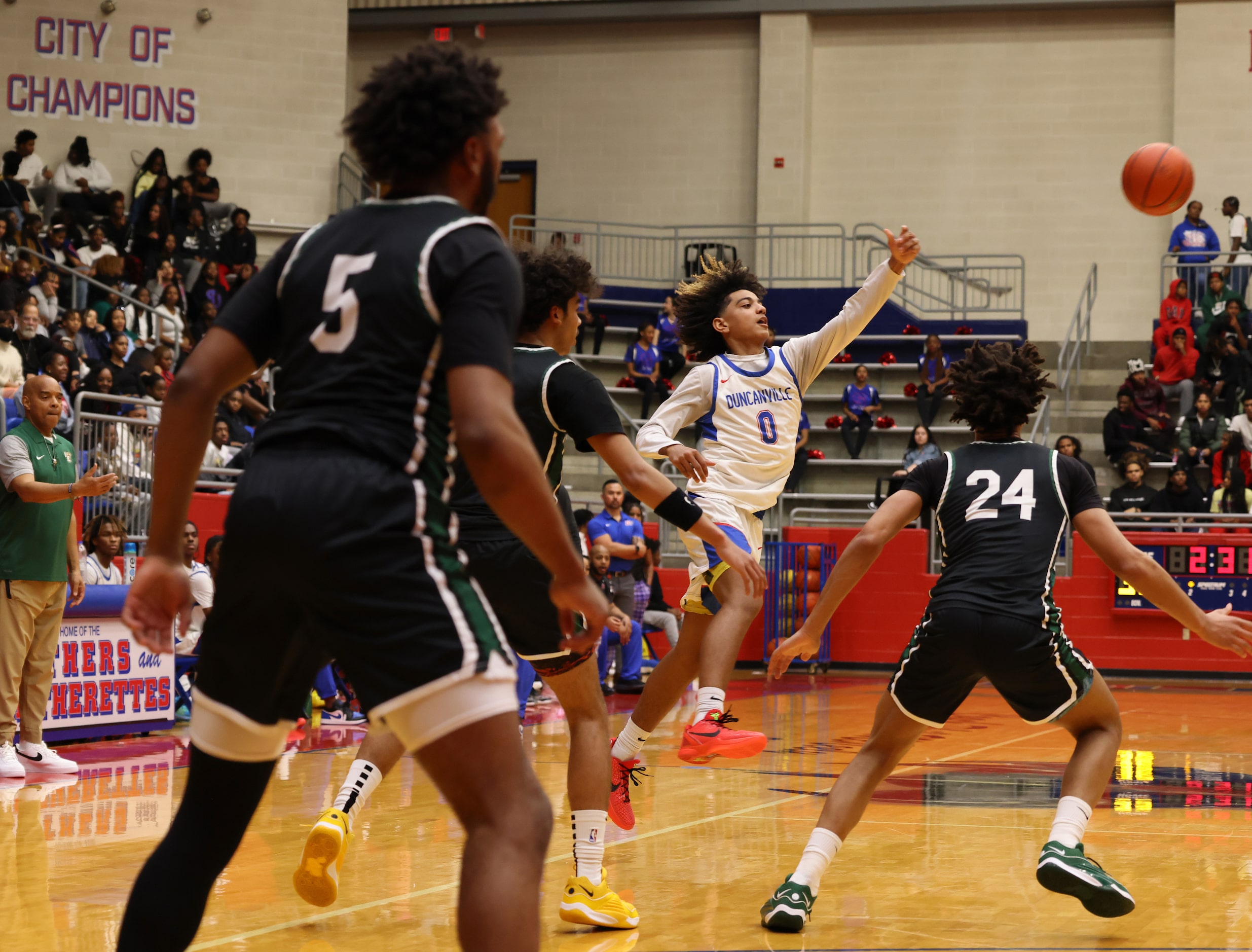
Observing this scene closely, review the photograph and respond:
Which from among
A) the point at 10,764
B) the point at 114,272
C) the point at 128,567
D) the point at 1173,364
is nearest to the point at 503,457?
the point at 10,764

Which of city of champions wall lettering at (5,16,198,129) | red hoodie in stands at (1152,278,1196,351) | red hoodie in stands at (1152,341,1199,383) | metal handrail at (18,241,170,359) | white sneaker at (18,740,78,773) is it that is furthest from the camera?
city of champions wall lettering at (5,16,198,129)

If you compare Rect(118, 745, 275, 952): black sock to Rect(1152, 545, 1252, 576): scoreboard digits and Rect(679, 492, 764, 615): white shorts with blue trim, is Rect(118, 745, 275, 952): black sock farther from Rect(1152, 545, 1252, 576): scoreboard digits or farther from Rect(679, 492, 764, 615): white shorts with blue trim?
Rect(1152, 545, 1252, 576): scoreboard digits

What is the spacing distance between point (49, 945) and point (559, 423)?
207cm

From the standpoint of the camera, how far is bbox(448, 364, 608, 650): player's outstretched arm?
2516 millimetres

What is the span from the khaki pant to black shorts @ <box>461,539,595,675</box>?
4.37 metres

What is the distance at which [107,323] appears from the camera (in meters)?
16.5

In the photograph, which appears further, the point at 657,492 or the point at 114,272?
the point at 114,272

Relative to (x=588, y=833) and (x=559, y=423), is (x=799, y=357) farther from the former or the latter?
(x=588, y=833)

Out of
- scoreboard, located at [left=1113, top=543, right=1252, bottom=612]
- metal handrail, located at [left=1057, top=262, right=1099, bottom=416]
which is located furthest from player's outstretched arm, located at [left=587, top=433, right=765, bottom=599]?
metal handrail, located at [left=1057, top=262, right=1099, bottom=416]

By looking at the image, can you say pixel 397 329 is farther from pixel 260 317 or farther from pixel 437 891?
pixel 437 891

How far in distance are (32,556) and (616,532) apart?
251 inches

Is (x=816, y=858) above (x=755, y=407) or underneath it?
underneath

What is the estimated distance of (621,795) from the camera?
18.5 ft

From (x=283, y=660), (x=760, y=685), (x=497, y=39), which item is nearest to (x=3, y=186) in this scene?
(x=497, y=39)
